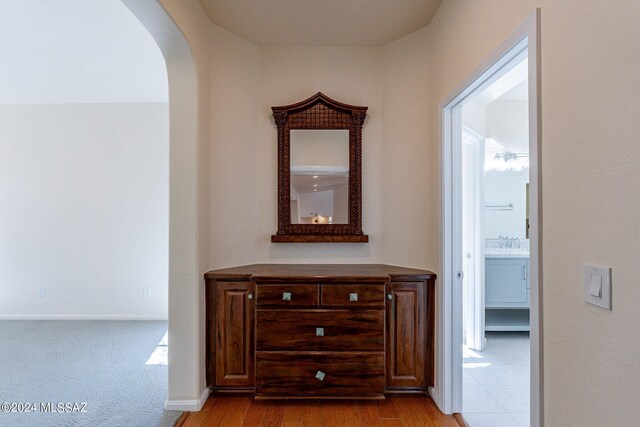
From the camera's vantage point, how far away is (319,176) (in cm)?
270

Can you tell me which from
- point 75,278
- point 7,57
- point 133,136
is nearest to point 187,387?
point 75,278

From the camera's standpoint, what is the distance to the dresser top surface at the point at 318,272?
7.19ft

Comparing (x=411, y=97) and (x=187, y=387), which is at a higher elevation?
(x=411, y=97)

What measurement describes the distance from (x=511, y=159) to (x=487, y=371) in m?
2.49

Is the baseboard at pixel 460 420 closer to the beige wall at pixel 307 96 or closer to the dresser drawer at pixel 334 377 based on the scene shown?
the dresser drawer at pixel 334 377

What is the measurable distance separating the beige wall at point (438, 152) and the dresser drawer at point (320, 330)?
518 mm

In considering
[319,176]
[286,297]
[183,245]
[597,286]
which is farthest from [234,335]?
[597,286]

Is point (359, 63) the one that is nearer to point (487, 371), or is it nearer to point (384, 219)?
point (384, 219)

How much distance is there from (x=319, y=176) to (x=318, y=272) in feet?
2.74

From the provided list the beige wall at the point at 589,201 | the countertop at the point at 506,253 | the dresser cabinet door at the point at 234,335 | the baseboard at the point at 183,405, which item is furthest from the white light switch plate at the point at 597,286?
the countertop at the point at 506,253

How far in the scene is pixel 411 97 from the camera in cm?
256

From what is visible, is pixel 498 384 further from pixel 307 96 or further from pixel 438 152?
pixel 307 96

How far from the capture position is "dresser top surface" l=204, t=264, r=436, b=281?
7.19ft

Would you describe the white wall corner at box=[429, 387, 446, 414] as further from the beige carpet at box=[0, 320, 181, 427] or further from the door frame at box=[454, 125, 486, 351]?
the beige carpet at box=[0, 320, 181, 427]
